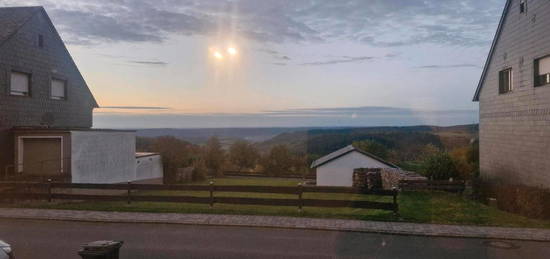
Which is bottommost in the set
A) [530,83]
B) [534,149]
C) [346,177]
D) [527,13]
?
[346,177]

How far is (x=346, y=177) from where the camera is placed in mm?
29172

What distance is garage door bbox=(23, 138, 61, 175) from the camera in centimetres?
1980

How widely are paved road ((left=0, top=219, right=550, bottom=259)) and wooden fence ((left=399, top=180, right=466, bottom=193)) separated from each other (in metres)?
12.9

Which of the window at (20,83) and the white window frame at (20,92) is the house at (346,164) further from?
the window at (20,83)

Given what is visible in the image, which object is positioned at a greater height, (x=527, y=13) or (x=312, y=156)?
(x=527, y=13)

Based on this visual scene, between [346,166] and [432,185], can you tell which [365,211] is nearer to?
[432,185]

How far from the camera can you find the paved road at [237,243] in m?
9.25

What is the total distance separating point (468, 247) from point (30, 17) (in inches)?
887

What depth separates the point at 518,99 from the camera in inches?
742

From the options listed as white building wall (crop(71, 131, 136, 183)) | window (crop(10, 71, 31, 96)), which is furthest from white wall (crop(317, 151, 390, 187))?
window (crop(10, 71, 31, 96))

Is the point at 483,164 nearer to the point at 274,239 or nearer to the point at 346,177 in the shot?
the point at 346,177

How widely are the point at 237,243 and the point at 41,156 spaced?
13.9 m

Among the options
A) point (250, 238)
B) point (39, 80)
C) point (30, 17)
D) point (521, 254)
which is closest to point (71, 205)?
point (250, 238)

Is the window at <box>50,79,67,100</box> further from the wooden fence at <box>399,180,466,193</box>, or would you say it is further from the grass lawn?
the wooden fence at <box>399,180,466,193</box>
